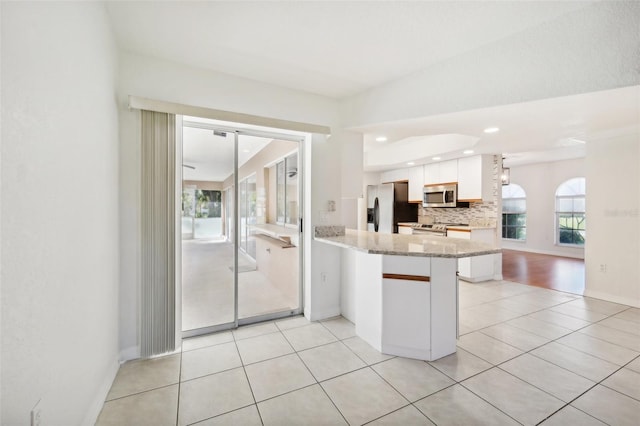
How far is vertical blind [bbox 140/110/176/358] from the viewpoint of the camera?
2359mm

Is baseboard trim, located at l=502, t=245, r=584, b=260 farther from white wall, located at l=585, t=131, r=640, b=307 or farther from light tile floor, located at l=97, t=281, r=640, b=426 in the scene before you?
light tile floor, located at l=97, t=281, r=640, b=426

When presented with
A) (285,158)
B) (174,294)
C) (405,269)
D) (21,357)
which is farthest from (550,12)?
(174,294)

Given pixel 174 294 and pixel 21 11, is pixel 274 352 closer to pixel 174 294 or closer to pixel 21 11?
pixel 174 294

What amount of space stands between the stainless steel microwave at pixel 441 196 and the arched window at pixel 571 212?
13.1 ft

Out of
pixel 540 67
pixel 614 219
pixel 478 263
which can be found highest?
pixel 540 67

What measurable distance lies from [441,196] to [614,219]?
251 cm

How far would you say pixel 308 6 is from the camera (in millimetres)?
1833

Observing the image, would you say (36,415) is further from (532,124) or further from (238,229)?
(532,124)

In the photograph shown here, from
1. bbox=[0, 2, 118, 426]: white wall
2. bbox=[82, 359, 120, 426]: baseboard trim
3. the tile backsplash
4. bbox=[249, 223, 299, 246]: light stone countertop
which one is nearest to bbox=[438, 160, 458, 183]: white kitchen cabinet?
the tile backsplash

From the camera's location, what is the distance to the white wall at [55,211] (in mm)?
937

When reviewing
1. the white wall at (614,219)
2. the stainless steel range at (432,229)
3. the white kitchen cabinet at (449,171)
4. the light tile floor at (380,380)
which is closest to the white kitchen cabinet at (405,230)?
the stainless steel range at (432,229)

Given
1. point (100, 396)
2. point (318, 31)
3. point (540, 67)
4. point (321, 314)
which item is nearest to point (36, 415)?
point (100, 396)

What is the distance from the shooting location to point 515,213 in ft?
28.0

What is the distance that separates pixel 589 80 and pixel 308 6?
79.9 inches
